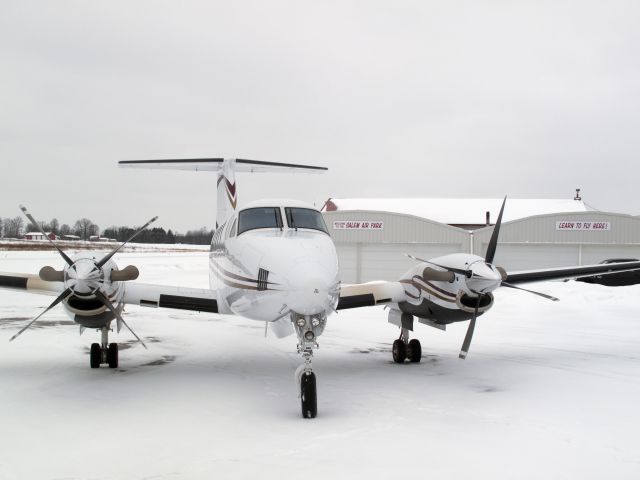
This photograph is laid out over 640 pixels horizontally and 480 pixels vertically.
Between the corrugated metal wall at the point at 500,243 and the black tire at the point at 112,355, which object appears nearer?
the black tire at the point at 112,355

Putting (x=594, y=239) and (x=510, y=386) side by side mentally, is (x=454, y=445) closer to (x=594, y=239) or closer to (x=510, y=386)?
(x=510, y=386)

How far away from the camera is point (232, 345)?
1175 centimetres

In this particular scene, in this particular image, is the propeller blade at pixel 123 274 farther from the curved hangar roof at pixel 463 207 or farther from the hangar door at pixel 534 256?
the curved hangar roof at pixel 463 207

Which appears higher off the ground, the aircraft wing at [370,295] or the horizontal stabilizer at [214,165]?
the horizontal stabilizer at [214,165]

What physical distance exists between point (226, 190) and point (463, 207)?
3377 centimetres

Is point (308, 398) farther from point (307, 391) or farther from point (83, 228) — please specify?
point (83, 228)

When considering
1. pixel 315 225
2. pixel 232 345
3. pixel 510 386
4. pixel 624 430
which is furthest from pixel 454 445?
pixel 232 345

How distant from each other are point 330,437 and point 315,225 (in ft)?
10.4

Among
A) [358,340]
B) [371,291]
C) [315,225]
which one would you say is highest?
[315,225]

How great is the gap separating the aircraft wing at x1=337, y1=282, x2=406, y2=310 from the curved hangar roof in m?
32.3

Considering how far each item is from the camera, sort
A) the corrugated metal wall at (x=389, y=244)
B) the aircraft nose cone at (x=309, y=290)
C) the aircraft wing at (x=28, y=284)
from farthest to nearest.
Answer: the corrugated metal wall at (x=389, y=244) < the aircraft wing at (x=28, y=284) < the aircraft nose cone at (x=309, y=290)

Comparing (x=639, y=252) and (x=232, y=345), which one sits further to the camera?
(x=639, y=252)

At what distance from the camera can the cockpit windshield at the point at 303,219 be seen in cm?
762

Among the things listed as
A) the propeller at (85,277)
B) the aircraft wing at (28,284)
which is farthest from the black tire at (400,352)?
the aircraft wing at (28,284)
